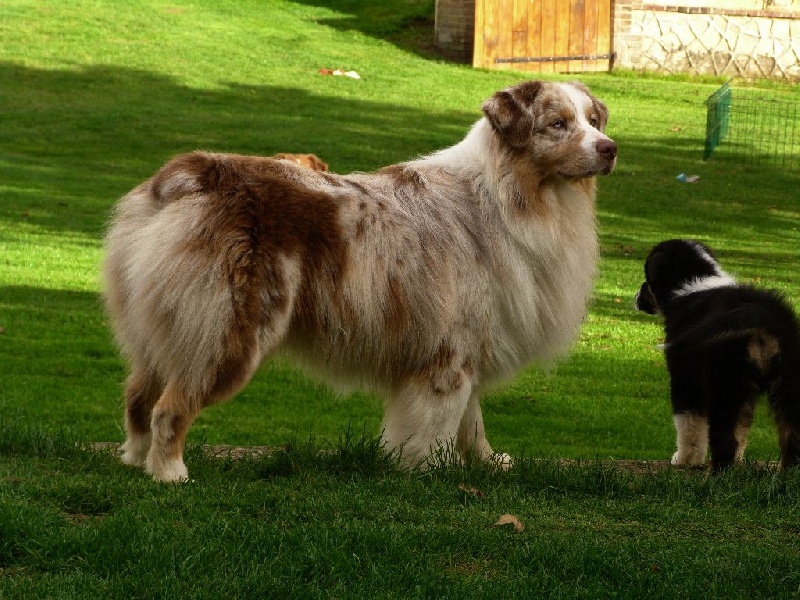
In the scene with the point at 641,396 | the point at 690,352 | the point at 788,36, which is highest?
the point at 788,36

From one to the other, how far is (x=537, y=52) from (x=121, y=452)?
26539mm

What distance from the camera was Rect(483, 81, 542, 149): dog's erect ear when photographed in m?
6.82

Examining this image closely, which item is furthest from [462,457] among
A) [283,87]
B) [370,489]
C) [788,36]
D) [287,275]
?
[788,36]

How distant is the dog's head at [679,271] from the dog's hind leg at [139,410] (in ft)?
11.3

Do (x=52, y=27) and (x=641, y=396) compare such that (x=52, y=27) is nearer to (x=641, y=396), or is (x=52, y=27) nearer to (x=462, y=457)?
(x=641, y=396)

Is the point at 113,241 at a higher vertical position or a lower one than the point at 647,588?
higher

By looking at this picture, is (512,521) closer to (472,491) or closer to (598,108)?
(472,491)

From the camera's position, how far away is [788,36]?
31.8 m

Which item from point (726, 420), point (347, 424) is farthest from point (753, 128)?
point (726, 420)

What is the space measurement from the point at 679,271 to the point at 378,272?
→ 2.51m

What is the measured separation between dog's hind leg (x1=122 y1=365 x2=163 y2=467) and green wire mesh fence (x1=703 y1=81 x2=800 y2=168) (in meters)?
21.0

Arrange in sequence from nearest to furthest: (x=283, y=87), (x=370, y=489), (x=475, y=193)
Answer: (x=370, y=489), (x=475, y=193), (x=283, y=87)

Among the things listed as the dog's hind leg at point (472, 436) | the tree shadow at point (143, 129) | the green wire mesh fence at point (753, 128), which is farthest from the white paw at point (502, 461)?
the green wire mesh fence at point (753, 128)

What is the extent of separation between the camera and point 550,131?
6.81 meters
